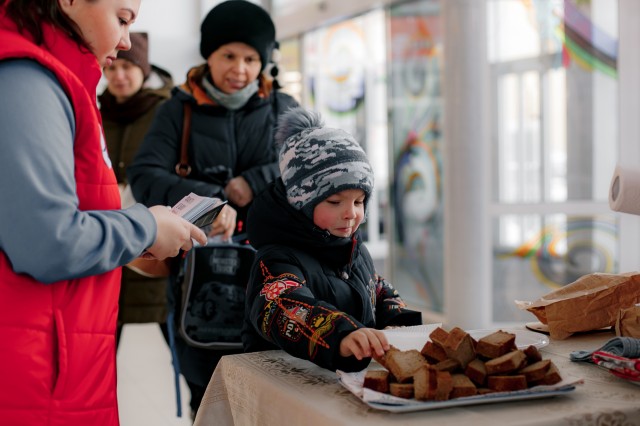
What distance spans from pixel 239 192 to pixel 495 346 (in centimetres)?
129

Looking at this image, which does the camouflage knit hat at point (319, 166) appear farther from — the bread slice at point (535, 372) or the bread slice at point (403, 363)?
the bread slice at point (535, 372)

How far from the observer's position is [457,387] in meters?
1.00

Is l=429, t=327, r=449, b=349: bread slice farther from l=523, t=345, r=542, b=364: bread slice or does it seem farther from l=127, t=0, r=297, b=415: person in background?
l=127, t=0, r=297, b=415: person in background

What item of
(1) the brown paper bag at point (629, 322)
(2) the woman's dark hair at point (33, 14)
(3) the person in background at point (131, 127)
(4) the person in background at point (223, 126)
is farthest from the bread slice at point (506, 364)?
(3) the person in background at point (131, 127)

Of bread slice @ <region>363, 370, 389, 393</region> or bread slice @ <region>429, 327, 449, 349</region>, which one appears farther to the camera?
bread slice @ <region>429, 327, 449, 349</region>

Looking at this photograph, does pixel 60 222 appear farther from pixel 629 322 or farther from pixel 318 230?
pixel 629 322

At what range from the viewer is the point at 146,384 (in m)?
3.72

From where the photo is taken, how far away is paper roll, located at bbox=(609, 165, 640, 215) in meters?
1.35

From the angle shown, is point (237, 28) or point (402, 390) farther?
point (237, 28)

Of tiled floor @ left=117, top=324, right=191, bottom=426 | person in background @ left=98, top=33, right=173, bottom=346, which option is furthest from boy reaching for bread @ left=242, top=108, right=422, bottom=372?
tiled floor @ left=117, top=324, right=191, bottom=426

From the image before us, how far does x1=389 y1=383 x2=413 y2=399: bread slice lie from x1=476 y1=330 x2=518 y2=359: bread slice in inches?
6.0

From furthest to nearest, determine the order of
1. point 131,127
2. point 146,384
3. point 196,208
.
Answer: point 146,384, point 131,127, point 196,208

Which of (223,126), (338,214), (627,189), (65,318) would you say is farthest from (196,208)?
(223,126)

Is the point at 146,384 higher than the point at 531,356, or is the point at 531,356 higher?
the point at 531,356
